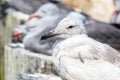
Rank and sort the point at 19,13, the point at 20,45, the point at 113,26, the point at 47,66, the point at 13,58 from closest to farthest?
the point at 47,66
the point at 13,58
the point at 20,45
the point at 113,26
the point at 19,13

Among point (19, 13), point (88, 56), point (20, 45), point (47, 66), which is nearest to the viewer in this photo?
point (88, 56)

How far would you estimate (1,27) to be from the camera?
42.4 ft

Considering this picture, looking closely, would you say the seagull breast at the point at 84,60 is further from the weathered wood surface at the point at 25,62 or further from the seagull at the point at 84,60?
the weathered wood surface at the point at 25,62

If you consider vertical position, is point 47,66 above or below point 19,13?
below

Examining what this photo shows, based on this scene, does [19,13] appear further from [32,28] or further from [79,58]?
[79,58]

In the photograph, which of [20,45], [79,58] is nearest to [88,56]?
[79,58]

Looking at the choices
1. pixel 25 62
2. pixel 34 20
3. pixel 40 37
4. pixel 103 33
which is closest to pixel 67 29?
pixel 25 62

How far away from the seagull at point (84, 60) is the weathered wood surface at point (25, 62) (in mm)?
1240

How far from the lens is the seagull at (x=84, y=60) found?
213 inches

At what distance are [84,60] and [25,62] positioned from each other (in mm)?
1985

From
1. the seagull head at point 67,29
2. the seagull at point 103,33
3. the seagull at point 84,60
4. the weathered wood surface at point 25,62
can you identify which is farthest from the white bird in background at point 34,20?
the seagull at point 84,60

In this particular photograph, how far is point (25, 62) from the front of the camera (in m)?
7.45

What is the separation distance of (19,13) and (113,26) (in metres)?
3.75

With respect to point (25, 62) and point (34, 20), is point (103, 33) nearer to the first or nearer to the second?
point (34, 20)
